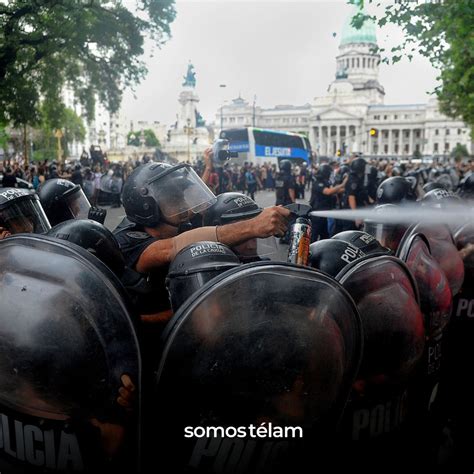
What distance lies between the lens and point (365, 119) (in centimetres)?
10862

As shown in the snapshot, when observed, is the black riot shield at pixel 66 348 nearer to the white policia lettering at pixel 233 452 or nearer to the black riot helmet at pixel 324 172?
the white policia lettering at pixel 233 452

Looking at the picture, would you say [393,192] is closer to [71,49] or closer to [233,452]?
[233,452]

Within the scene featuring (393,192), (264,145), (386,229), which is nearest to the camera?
(386,229)

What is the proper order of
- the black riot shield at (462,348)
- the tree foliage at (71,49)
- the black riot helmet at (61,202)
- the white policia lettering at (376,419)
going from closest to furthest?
1. the white policia lettering at (376,419)
2. the black riot shield at (462,348)
3. the black riot helmet at (61,202)
4. the tree foliage at (71,49)

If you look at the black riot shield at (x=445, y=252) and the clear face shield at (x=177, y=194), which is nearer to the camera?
the clear face shield at (x=177, y=194)

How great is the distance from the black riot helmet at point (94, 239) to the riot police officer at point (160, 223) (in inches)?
8.9

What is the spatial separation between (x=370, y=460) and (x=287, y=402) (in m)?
0.81

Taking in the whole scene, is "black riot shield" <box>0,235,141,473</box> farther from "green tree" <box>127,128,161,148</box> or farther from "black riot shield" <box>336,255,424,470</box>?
"green tree" <box>127,128,161,148</box>

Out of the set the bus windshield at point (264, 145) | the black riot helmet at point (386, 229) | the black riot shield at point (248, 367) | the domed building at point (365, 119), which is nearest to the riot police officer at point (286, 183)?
the black riot helmet at point (386, 229)

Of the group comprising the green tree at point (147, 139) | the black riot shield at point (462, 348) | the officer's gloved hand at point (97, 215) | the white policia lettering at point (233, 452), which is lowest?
the black riot shield at point (462, 348)

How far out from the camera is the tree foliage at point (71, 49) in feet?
43.3

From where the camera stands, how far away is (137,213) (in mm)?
3025

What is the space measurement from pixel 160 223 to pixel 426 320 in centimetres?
143

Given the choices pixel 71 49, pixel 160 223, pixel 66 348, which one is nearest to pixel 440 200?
pixel 160 223
